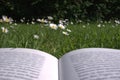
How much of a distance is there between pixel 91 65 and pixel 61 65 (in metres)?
0.17

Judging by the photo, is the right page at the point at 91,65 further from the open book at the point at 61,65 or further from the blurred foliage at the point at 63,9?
the blurred foliage at the point at 63,9

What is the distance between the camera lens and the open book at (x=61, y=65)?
1609mm

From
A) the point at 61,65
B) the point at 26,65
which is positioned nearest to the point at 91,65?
the point at 61,65

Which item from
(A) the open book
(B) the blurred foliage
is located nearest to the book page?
(A) the open book

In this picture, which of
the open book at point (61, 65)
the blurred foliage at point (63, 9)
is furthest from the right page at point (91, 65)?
the blurred foliage at point (63, 9)

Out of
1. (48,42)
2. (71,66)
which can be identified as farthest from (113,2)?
(71,66)

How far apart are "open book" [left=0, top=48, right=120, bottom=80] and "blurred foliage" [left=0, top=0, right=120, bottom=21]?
17.7 feet

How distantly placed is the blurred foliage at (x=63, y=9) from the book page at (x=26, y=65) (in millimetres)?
5406

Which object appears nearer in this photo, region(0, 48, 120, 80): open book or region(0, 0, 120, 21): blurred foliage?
region(0, 48, 120, 80): open book

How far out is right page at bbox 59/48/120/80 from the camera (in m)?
1.61

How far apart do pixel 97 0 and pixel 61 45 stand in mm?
4899

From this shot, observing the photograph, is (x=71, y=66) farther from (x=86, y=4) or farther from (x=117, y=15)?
(x=117, y=15)

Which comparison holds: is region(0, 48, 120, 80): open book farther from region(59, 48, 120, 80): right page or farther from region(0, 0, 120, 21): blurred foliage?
region(0, 0, 120, 21): blurred foliage

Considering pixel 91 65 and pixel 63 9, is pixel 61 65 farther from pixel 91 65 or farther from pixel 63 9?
pixel 63 9
